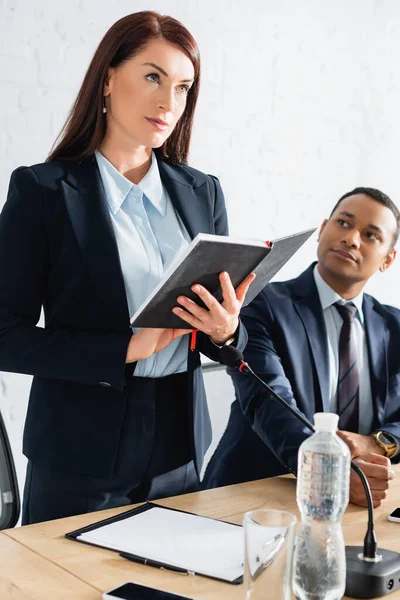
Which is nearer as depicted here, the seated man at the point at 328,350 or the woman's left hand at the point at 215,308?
the woman's left hand at the point at 215,308

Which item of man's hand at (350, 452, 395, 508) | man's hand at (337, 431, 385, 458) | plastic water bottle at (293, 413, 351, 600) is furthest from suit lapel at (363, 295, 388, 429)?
plastic water bottle at (293, 413, 351, 600)

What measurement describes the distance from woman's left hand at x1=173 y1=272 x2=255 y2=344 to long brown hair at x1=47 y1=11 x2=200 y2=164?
18.1 inches

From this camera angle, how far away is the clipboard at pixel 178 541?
1176 mm

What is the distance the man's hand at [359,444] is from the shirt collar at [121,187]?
25.1 inches

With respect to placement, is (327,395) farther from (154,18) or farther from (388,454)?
(154,18)

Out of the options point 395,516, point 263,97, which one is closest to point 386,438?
point 395,516

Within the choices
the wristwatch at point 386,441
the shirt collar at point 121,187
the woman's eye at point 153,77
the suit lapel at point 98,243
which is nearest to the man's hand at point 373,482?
the wristwatch at point 386,441

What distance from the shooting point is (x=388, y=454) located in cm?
189

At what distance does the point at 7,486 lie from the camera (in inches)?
68.7

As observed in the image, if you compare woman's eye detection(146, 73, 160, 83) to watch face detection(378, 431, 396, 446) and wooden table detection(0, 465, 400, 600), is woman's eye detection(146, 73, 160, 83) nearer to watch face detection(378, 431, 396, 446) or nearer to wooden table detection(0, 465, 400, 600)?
wooden table detection(0, 465, 400, 600)

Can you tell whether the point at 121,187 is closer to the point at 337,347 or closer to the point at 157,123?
the point at 157,123

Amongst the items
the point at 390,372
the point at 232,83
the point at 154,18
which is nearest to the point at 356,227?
the point at 390,372

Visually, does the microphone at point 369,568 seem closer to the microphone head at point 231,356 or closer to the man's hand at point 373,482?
the microphone head at point 231,356

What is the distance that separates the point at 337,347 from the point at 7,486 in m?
0.93
